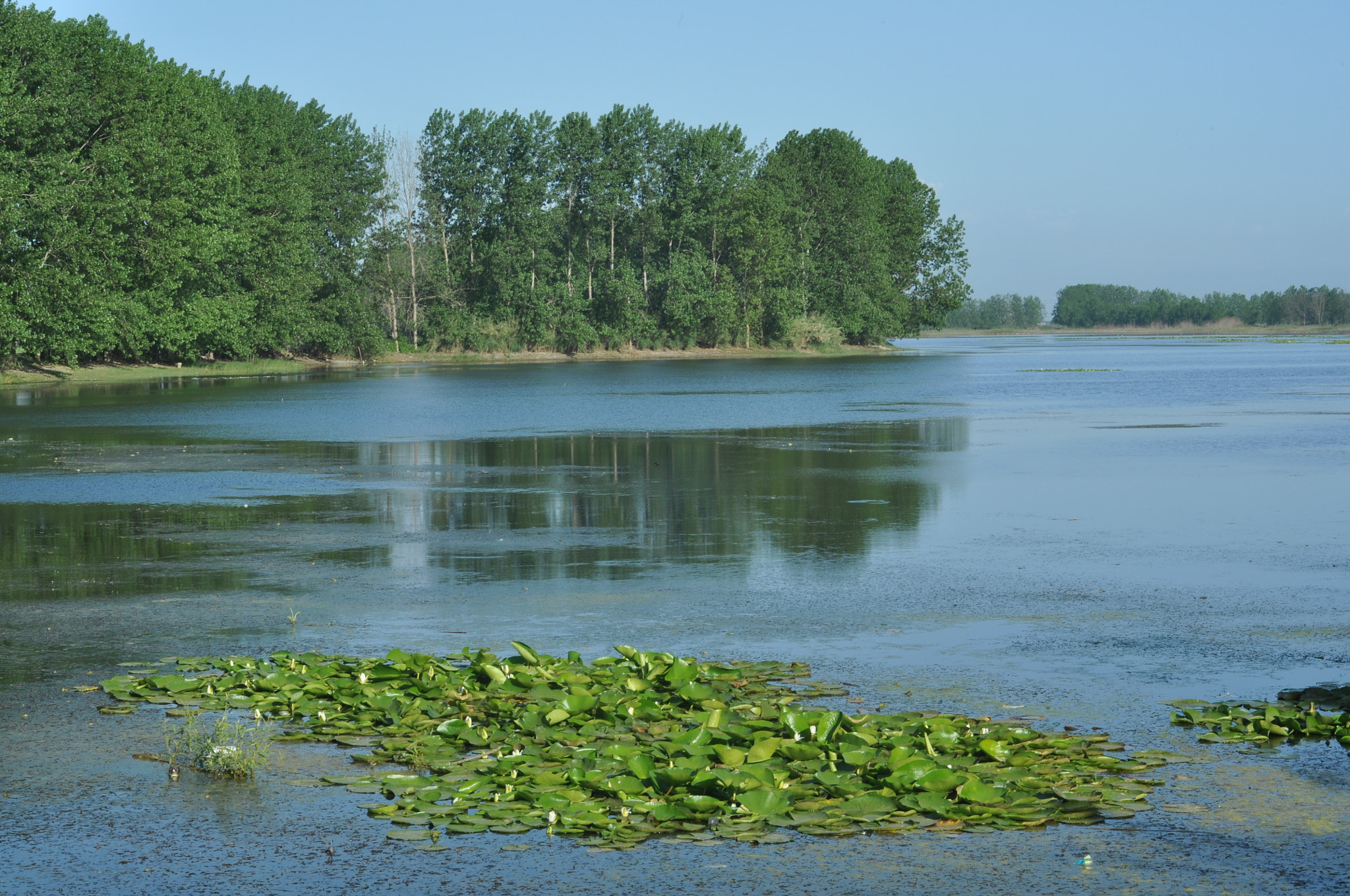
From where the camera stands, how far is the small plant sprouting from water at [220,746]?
22.4ft

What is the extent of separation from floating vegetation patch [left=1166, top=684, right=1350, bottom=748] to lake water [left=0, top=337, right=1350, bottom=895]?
0.20 meters

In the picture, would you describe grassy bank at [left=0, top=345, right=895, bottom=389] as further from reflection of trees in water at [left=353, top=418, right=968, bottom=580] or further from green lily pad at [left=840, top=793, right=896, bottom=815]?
green lily pad at [left=840, top=793, right=896, bottom=815]

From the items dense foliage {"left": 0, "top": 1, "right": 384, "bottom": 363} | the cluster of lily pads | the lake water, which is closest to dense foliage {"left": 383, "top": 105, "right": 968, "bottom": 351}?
dense foliage {"left": 0, "top": 1, "right": 384, "bottom": 363}

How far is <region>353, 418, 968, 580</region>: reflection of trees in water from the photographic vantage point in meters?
14.0

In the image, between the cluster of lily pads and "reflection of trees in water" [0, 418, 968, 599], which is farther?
"reflection of trees in water" [0, 418, 968, 599]

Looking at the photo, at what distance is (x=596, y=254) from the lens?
10619 centimetres

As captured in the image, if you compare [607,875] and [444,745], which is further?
[444,745]

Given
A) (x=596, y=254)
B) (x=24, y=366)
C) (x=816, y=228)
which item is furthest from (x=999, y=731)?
(x=816, y=228)

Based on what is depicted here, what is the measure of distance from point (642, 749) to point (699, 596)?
4.53 metres

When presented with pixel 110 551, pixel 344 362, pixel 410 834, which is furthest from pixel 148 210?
pixel 410 834

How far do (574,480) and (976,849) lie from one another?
15.6 meters

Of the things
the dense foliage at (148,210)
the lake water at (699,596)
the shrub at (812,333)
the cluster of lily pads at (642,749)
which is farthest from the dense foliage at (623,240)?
the cluster of lily pads at (642,749)

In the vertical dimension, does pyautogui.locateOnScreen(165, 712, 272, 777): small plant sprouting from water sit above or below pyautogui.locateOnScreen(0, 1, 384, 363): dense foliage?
below

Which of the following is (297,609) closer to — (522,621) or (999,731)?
(522,621)
